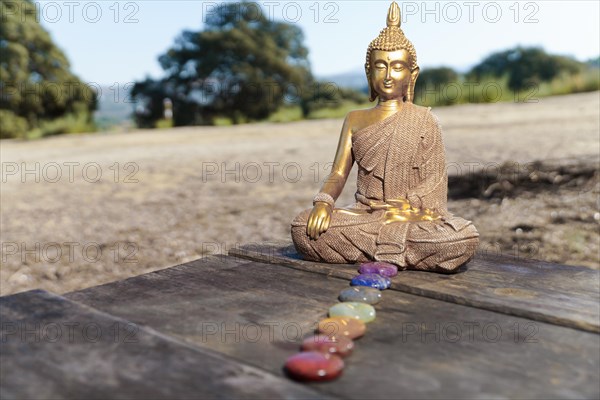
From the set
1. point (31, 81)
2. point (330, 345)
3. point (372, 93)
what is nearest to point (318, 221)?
point (372, 93)

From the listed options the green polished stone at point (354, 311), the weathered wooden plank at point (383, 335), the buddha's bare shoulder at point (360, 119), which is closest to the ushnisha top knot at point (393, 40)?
the buddha's bare shoulder at point (360, 119)

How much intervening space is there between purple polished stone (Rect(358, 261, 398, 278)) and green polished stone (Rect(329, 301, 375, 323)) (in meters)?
0.36

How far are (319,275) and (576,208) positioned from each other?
10.9 ft

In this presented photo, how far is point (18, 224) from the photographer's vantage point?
15.5 ft

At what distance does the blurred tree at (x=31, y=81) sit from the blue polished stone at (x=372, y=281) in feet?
42.0

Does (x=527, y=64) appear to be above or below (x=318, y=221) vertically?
above

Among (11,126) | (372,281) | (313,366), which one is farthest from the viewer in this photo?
(11,126)

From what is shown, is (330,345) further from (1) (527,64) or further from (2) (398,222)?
(1) (527,64)

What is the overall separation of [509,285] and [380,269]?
0.41m

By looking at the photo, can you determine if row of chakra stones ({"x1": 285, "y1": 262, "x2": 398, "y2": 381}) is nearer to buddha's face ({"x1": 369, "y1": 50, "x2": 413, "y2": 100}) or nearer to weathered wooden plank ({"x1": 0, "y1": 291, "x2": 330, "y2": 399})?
weathered wooden plank ({"x1": 0, "y1": 291, "x2": 330, "y2": 399})

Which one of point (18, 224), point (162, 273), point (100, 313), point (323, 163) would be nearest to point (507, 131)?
point (323, 163)

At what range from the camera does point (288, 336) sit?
61.8 inches

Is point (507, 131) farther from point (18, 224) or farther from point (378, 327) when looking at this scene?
point (378, 327)

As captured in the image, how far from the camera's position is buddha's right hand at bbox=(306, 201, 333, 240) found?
223cm
